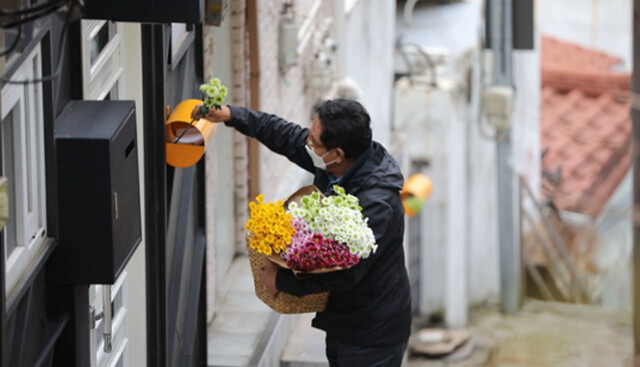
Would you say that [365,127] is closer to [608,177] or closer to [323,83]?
[323,83]

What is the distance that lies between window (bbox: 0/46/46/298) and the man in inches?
44.8

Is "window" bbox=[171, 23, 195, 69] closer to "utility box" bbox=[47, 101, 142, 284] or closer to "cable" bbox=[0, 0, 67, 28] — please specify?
"utility box" bbox=[47, 101, 142, 284]

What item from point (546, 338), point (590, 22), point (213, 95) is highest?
point (590, 22)

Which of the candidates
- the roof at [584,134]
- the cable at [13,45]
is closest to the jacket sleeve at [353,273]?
the cable at [13,45]

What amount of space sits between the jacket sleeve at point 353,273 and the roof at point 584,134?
12284 mm

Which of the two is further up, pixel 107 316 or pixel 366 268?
pixel 366 268

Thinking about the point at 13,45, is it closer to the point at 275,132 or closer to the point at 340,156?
the point at 340,156

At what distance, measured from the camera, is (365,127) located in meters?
4.80

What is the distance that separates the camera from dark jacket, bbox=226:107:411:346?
468cm

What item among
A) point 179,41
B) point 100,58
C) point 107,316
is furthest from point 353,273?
point 179,41

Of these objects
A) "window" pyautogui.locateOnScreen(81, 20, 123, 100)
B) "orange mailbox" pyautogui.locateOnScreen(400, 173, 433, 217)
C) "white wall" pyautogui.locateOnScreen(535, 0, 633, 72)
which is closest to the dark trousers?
"window" pyautogui.locateOnScreen(81, 20, 123, 100)

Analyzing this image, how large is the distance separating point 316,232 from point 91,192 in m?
0.95

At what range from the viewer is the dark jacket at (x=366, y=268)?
468cm

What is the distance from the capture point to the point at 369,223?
4715mm
